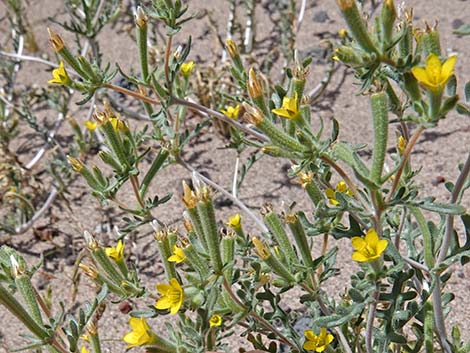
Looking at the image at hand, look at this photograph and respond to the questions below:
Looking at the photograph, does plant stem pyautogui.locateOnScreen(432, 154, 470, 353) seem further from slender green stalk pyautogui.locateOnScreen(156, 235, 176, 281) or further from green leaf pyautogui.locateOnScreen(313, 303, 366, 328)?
slender green stalk pyautogui.locateOnScreen(156, 235, 176, 281)

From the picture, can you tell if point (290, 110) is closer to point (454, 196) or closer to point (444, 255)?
point (454, 196)

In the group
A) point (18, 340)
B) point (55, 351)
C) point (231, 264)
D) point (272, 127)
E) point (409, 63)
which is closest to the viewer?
point (409, 63)

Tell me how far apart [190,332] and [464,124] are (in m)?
2.38

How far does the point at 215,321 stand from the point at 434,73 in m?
0.78

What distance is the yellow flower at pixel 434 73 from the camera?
1253 millimetres

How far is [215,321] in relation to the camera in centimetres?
166

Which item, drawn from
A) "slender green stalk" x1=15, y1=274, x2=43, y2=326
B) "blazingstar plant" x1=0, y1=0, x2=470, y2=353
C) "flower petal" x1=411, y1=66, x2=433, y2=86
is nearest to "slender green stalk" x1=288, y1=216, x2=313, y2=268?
"blazingstar plant" x1=0, y1=0, x2=470, y2=353

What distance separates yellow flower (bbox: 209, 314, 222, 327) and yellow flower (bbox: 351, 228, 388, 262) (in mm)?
383

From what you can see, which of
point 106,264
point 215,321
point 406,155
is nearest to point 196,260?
point 215,321

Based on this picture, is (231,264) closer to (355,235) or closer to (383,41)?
(355,235)

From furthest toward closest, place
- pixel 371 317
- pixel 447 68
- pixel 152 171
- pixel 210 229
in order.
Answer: pixel 152 171 → pixel 371 317 → pixel 210 229 → pixel 447 68

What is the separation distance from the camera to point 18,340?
9.24 feet

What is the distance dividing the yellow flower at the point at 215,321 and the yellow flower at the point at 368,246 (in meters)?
0.38

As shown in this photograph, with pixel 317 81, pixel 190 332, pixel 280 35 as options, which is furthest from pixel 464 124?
pixel 190 332
